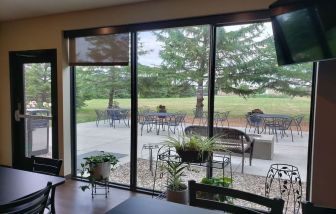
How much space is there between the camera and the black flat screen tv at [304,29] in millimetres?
723

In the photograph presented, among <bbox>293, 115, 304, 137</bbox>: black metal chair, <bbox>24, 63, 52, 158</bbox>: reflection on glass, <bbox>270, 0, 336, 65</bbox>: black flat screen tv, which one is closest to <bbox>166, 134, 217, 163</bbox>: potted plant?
<bbox>293, 115, 304, 137</bbox>: black metal chair

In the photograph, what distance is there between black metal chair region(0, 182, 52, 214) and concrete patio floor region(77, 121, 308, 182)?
207 centimetres

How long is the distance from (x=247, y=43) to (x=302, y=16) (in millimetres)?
2462

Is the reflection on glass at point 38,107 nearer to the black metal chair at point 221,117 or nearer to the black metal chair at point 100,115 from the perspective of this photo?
the black metal chair at point 100,115

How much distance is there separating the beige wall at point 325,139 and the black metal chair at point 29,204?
2.44 metres

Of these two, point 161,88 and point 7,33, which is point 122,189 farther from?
point 7,33

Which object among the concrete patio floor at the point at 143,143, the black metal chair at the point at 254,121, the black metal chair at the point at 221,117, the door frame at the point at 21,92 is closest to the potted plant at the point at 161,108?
the concrete patio floor at the point at 143,143

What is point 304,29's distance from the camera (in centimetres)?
78

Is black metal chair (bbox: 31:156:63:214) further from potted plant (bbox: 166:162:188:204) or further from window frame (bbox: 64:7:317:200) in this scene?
window frame (bbox: 64:7:317:200)

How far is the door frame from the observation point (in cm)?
429

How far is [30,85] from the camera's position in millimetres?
4746

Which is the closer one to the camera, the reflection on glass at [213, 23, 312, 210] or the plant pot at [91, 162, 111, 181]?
the reflection on glass at [213, 23, 312, 210]

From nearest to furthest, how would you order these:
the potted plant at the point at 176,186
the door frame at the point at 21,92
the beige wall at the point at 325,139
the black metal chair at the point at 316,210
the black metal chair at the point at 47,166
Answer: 1. the black metal chair at the point at 316,210
2. the black metal chair at the point at 47,166
3. the beige wall at the point at 325,139
4. the potted plant at the point at 176,186
5. the door frame at the point at 21,92

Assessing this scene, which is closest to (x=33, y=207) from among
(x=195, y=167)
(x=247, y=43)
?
(x=195, y=167)
